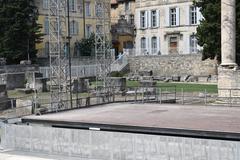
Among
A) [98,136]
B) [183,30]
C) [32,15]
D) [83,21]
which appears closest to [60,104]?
[98,136]

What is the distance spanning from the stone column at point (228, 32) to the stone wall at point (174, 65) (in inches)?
985

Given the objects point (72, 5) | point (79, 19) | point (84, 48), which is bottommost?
point (84, 48)

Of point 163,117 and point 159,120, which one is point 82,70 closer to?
point 163,117

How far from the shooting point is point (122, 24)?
76.4 meters

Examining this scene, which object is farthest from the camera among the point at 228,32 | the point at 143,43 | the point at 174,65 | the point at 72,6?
the point at 72,6

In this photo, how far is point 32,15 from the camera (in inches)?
2434

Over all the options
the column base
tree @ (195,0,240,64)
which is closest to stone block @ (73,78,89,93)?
tree @ (195,0,240,64)

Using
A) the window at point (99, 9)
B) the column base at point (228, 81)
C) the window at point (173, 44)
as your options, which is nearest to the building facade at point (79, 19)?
the window at point (173, 44)

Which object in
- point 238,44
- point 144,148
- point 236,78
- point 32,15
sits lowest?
point 144,148

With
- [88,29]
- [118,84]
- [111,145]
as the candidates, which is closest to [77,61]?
[118,84]

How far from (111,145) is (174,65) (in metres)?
43.3

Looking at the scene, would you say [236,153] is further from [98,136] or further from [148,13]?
[148,13]

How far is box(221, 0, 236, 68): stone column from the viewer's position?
100 ft

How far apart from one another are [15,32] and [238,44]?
2906 centimetres
